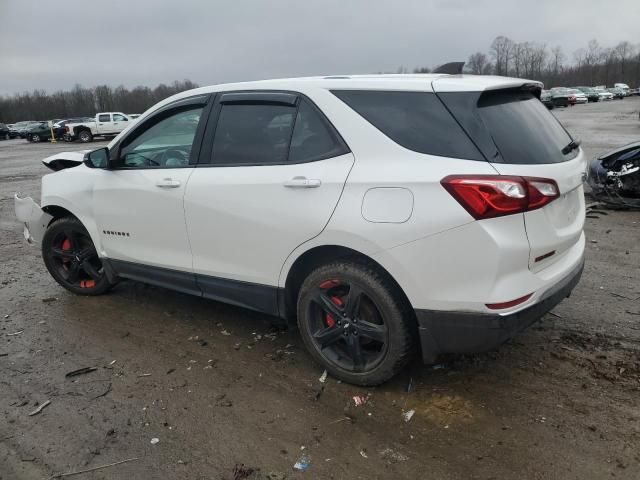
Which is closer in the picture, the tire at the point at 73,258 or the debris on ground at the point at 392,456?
the debris on ground at the point at 392,456

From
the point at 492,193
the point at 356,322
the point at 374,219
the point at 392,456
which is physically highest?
the point at 492,193

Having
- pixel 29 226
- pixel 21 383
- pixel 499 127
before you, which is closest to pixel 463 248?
pixel 499 127

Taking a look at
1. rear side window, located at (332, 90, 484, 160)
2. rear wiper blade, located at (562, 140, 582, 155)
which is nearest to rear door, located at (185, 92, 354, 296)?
rear side window, located at (332, 90, 484, 160)

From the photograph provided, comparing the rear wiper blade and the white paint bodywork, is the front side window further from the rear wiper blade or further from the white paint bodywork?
the rear wiper blade

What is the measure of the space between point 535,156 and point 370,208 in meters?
0.95

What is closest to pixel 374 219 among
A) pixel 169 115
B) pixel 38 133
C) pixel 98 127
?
pixel 169 115

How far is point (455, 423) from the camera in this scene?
9.75ft

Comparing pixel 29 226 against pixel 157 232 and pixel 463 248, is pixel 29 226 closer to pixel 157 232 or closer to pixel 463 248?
pixel 157 232

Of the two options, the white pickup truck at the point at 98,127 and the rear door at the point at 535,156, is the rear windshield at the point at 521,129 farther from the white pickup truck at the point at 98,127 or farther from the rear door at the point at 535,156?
the white pickup truck at the point at 98,127

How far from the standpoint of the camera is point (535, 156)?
291cm

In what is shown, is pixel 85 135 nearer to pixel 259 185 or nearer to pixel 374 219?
pixel 259 185

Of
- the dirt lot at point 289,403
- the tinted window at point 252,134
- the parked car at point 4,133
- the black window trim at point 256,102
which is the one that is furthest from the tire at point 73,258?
the parked car at point 4,133

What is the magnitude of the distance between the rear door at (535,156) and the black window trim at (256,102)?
69 cm

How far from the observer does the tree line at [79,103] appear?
261 feet
